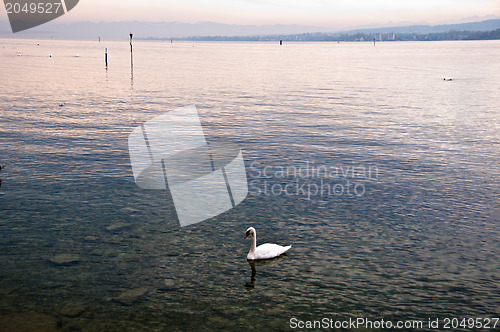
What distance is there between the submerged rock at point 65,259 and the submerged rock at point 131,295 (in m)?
3.45

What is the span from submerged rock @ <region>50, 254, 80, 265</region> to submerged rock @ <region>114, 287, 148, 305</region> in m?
3.45

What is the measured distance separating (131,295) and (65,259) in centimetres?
414

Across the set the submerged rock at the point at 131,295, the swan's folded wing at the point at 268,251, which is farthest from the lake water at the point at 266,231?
the swan's folded wing at the point at 268,251

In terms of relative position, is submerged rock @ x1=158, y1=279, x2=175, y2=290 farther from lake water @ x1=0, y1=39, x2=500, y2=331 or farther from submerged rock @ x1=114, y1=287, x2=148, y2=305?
submerged rock @ x1=114, y1=287, x2=148, y2=305

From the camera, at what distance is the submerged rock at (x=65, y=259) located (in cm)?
1975

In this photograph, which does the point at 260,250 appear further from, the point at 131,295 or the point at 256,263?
the point at 131,295

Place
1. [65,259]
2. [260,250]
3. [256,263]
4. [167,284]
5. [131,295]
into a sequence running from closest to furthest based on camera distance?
1. [131,295]
2. [167,284]
3. [65,259]
4. [256,263]
5. [260,250]

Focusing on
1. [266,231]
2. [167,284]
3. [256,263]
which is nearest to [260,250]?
[256,263]

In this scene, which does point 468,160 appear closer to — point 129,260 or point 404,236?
point 404,236

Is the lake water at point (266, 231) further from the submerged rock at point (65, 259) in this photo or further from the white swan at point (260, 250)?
the white swan at point (260, 250)

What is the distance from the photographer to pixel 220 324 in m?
16.1

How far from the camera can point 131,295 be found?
17.5 m

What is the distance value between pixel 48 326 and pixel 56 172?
17.8 m

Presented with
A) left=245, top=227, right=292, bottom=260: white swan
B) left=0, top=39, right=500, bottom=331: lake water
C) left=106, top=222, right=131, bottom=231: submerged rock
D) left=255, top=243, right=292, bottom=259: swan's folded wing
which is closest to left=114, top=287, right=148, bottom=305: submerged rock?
left=0, top=39, right=500, bottom=331: lake water
